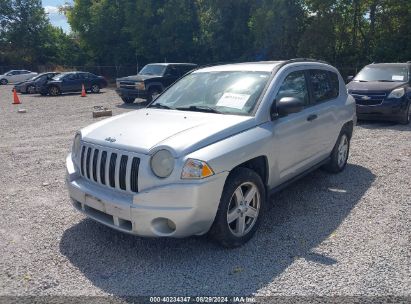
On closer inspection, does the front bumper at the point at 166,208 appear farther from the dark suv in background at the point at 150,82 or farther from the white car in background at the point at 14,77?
the white car in background at the point at 14,77

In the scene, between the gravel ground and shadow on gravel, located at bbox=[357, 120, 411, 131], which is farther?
shadow on gravel, located at bbox=[357, 120, 411, 131]

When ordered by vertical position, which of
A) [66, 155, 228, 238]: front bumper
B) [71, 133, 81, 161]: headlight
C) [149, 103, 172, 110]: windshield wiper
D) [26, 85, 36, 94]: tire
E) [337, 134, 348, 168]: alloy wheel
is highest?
[149, 103, 172, 110]: windshield wiper

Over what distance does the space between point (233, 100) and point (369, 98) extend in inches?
288

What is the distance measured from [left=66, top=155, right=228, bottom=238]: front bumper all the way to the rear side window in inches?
98.0

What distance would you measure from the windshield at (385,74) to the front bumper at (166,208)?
31.1 ft

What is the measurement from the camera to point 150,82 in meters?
16.5

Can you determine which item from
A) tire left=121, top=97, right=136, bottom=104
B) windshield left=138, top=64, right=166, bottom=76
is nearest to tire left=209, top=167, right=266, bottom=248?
windshield left=138, top=64, right=166, bottom=76

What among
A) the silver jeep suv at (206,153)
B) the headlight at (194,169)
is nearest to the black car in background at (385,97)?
the silver jeep suv at (206,153)

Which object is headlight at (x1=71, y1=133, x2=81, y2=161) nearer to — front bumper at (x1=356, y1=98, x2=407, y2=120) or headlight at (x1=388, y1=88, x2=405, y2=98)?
front bumper at (x1=356, y1=98, x2=407, y2=120)

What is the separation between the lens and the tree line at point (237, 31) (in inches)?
902

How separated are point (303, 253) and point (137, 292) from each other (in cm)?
164

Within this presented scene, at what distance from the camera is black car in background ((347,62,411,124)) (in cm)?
1036

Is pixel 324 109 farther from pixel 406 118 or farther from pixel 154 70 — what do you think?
pixel 154 70

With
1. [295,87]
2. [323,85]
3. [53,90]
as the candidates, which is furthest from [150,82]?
[295,87]
